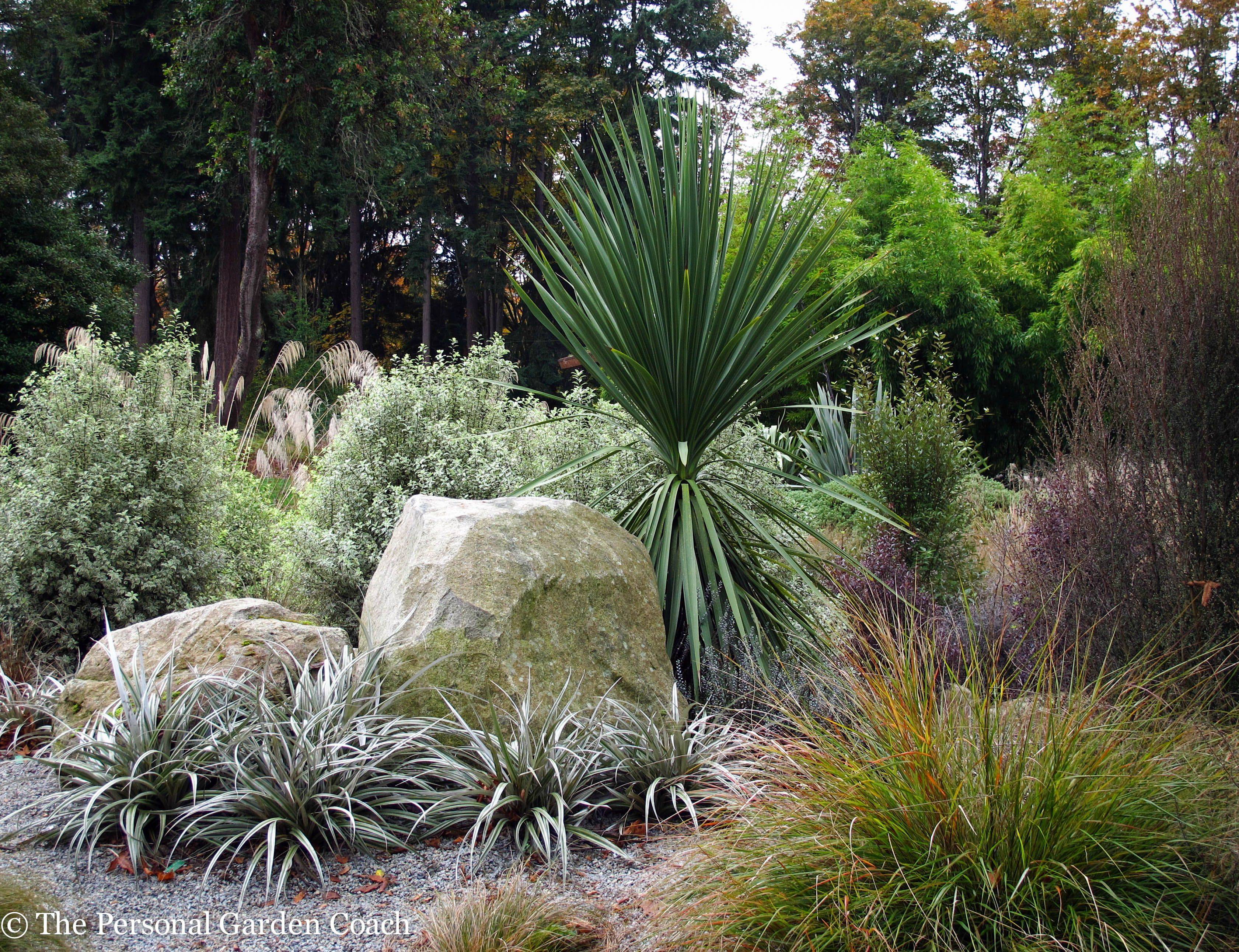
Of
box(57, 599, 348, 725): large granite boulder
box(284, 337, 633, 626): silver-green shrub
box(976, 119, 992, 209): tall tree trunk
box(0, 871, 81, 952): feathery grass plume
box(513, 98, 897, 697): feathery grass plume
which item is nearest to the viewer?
box(0, 871, 81, 952): feathery grass plume

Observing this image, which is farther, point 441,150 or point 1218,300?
point 441,150

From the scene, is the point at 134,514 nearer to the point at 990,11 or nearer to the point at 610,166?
the point at 610,166

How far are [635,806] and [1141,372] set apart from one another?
3286 mm

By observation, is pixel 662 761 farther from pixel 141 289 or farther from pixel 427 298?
pixel 141 289

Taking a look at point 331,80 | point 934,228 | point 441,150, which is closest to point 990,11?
point 934,228

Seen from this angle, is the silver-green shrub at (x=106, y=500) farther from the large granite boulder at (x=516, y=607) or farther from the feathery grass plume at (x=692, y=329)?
the feathery grass plume at (x=692, y=329)

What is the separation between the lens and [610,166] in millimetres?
4695

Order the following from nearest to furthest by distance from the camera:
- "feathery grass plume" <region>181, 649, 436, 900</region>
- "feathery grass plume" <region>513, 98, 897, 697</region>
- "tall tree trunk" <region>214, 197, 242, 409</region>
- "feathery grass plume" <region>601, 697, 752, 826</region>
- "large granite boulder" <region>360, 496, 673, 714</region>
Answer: "feathery grass plume" <region>181, 649, 436, 900</region> → "feathery grass plume" <region>601, 697, 752, 826</region> → "large granite boulder" <region>360, 496, 673, 714</region> → "feathery grass plume" <region>513, 98, 897, 697</region> → "tall tree trunk" <region>214, 197, 242, 409</region>

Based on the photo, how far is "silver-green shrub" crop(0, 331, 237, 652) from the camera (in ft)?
17.0

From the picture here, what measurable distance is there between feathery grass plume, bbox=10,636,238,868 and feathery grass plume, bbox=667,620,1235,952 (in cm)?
195

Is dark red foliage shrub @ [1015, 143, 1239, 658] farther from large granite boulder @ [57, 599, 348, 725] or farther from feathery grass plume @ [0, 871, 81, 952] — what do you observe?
feathery grass plume @ [0, 871, 81, 952]

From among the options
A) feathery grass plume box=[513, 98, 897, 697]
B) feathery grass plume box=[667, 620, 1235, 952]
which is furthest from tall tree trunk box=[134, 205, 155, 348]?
feathery grass plume box=[667, 620, 1235, 952]

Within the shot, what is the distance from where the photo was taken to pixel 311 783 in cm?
309

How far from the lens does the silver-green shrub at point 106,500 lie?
17.0 feet
